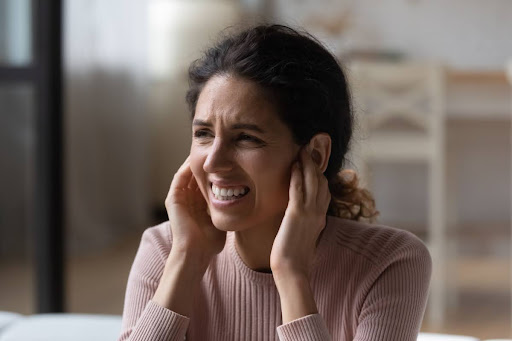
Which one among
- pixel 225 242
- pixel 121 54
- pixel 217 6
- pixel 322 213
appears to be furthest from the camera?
pixel 217 6

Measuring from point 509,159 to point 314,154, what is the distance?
3.54 meters

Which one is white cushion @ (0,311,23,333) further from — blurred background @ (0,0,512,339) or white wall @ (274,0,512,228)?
white wall @ (274,0,512,228)

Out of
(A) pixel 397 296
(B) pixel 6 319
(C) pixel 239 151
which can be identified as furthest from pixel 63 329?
(A) pixel 397 296

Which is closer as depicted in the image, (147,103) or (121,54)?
(121,54)

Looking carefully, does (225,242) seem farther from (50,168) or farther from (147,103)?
(147,103)

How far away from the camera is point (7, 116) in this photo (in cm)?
367

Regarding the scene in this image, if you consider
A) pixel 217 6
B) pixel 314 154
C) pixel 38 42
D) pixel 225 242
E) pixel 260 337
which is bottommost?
pixel 260 337

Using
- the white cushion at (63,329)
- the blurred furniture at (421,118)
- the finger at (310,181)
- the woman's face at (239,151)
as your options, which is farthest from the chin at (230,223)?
the blurred furniture at (421,118)

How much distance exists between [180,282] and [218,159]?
0.21 metres

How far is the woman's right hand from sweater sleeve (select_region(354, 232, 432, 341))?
0.27 meters

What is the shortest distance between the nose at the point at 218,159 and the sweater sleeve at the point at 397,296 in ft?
0.90

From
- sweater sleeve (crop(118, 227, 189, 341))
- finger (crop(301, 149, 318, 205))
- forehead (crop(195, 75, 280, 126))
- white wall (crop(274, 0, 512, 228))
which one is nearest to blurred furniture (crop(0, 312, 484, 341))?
sweater sleeve (crop(118, 227, 189, 341))

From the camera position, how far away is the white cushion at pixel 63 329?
1379 millimetres

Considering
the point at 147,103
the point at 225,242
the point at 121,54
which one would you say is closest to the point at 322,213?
the point at 225,242
